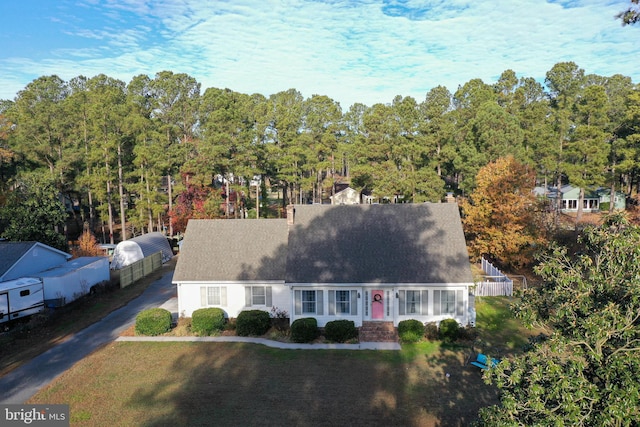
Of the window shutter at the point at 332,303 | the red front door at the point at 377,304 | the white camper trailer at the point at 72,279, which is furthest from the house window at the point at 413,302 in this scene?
the white camper trailer at the point at 72,279

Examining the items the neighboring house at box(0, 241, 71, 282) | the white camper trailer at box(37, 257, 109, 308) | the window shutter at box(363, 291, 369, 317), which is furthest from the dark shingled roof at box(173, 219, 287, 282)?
the neighboring house at box(0, 241, 71, 282)

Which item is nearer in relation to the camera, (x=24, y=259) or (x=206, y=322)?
(x=206, y=322)

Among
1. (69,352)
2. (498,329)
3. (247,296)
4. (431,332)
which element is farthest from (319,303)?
(69,352)

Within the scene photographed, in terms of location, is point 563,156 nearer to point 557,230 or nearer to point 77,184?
point 557,230

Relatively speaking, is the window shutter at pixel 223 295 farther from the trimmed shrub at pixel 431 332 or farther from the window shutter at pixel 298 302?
the trimmed shrub at pixel 431 332

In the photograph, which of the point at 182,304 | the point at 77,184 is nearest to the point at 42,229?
the point at 77,184

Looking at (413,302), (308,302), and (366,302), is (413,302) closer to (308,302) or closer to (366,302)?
(366,302)
